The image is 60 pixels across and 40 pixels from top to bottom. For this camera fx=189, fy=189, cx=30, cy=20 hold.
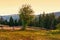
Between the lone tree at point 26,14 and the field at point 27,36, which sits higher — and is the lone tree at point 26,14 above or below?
above

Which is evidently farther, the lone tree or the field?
the lone tree

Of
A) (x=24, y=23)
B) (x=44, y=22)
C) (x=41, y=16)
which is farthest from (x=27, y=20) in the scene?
(x=41, y=16)

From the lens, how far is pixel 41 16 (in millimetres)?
89688

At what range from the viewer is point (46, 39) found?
95.9 feet

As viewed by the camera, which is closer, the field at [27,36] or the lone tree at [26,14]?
the field at [27,36]

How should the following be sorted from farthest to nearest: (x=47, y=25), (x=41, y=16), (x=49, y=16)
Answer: (x=41, y=16) < (x=49, y=16) < (x=47, y=25)

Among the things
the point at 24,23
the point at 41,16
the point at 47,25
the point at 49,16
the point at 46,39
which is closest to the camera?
the point at 46,39

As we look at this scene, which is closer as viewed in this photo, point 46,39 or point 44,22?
point 46,39

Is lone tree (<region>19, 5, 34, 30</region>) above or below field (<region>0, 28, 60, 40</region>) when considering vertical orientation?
above

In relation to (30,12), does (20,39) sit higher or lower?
lower

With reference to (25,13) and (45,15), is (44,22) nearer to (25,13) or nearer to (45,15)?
(45,15)

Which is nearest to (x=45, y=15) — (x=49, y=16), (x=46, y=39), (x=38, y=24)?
(x=49, y=16)

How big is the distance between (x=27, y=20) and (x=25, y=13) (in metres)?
2.34

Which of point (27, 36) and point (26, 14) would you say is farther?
point (26, 14)
